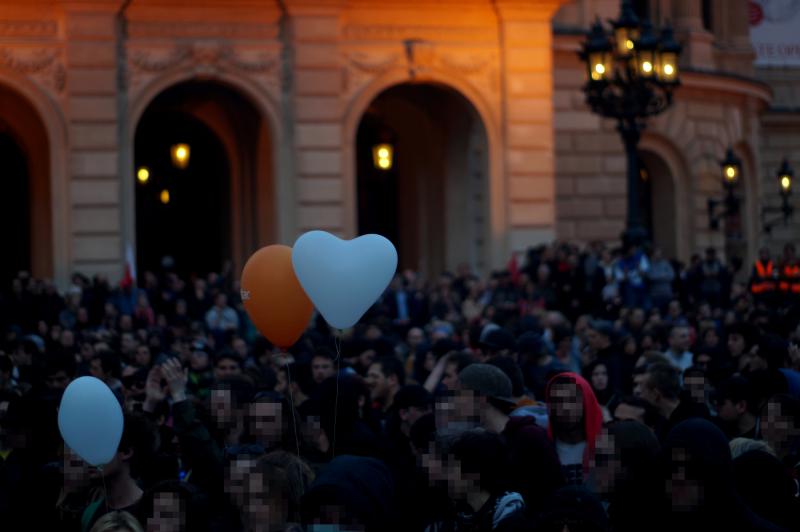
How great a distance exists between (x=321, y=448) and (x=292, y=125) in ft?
58.0

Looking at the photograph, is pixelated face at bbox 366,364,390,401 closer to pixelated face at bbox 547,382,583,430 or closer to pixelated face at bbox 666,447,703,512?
pixelated face at bbox 547,382,583,430

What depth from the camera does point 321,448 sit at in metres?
9.35

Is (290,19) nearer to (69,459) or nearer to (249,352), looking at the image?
(249,352)

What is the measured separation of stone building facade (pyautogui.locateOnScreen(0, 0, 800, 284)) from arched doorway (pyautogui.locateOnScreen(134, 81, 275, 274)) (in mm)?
72

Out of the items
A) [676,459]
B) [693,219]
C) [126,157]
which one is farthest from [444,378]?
[693,219]

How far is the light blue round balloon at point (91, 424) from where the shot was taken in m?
7.46

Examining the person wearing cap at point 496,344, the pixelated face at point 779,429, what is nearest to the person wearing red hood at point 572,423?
the pixelated face at point 779,429

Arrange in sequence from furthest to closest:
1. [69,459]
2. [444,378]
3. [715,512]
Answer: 1. [444,378]
2. [69,459]
3. [715,512]

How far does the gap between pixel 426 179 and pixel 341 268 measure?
903 inches

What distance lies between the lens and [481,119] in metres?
27.8

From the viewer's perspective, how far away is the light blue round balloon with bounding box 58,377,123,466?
24.5 ft

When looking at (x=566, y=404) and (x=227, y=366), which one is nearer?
(x=566, y=404)

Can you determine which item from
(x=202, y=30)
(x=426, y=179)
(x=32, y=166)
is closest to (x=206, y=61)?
(x=202, y=30)

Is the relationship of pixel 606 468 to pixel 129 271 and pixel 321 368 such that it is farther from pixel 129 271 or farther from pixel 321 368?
pixel 129 271
